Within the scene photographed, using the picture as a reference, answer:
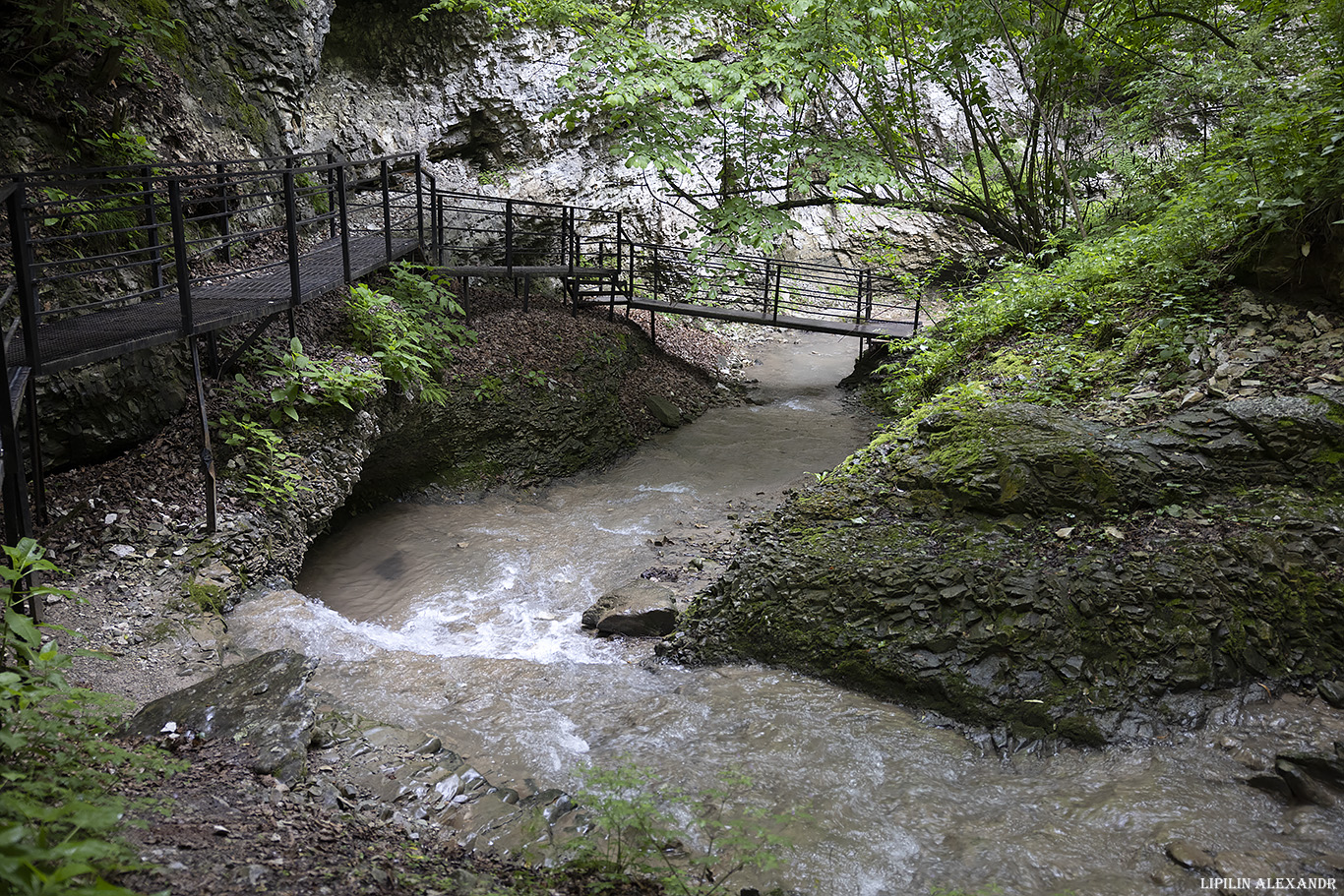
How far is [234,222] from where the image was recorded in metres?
8.26

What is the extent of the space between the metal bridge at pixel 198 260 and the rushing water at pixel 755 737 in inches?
67.0

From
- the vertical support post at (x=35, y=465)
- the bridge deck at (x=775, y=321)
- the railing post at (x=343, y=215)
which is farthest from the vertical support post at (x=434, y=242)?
the vertical support post at (x=35, y=465)

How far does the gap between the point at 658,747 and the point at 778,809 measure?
824 millimetres

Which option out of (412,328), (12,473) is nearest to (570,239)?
(412,328)

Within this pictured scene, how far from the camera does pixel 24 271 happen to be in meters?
3.85

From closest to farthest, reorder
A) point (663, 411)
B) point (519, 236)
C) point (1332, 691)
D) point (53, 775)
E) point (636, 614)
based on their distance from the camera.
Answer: point (53, 775) < point (1332, 691) < point (636, 614) < point (663, 411) < point (519, 236)

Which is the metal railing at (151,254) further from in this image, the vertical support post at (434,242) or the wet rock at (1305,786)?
the wet rock at (1305,786)

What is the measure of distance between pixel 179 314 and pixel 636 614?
4.10m

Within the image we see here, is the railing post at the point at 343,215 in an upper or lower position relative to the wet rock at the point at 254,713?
upper

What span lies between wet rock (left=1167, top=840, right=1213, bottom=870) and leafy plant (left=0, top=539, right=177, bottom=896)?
376 centimetres

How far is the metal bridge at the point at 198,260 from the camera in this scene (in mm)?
4121

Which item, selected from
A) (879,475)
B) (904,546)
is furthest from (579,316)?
(904,546)

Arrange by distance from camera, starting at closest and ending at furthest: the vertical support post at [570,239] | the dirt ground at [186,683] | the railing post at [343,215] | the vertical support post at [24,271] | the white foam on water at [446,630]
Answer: the dirt ground at [186,683] → the vertical support post at [24,271] → the white foam on water at [446,630] → the railing post at [343,215] → the vertical support post at [570,239]

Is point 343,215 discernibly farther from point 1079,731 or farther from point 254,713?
point 1079,731
